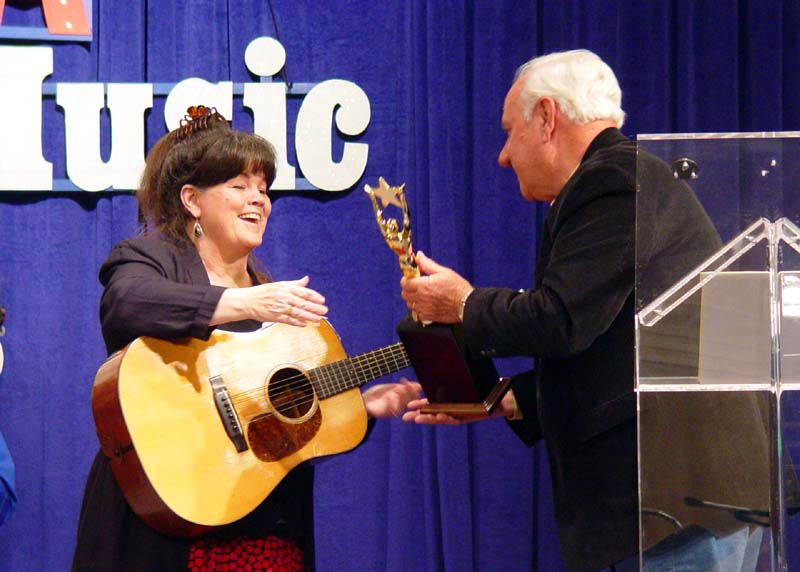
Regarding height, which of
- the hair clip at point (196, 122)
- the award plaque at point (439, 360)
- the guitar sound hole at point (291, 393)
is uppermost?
the hair clip at point (196, 122)

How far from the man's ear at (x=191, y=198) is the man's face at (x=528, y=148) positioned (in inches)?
29.8

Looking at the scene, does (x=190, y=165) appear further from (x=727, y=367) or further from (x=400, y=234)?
(x=727, y=367)

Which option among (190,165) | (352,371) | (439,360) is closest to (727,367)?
(439,360)

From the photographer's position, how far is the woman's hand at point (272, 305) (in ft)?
7.06

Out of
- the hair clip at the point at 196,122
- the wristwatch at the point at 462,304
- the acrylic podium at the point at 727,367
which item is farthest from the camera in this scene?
the hair clip at the point at 196,122

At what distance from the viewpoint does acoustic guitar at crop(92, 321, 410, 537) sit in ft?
6.99

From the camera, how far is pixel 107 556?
6.96ft

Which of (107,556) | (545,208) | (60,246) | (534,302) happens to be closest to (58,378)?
(60,246)

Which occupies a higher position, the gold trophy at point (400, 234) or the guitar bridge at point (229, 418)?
the gold trophy at point (400, 234)

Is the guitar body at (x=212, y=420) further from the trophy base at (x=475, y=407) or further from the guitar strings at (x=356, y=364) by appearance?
the trophy base at (x=475, y=407)

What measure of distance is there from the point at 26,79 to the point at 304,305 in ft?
6.26

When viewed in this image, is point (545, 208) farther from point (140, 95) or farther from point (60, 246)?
point (60, 246)

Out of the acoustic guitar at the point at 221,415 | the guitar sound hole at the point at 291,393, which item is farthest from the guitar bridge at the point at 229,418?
the guitar sound hole at the point at 291,393

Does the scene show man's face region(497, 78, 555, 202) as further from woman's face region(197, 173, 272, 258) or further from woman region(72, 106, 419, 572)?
woman's face region(197, 173, 272, 258)
